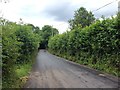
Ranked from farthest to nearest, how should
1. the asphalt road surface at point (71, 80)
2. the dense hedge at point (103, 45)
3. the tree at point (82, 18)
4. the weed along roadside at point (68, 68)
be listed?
the tree at point (82, 18), the dense hedge at point (103, 45), the asphalt road surface at point (71, 80), the weed along roadside at point (68, 68)

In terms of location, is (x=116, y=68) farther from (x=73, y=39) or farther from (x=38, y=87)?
(x=73, y=39)

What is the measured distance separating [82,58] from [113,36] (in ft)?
29.0

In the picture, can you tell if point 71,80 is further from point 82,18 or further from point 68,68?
point 82,18

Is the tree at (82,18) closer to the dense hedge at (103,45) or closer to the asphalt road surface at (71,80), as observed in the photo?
the dense hedge at (103,45)

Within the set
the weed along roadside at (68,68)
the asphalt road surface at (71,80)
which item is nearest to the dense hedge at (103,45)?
the weed along roadside at (68,68)

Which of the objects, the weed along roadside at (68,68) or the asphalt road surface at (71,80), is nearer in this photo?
the weed along roadside at (68,68)

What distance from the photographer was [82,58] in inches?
973

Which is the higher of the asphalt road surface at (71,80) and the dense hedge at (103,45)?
the dense hedge at (103,45)

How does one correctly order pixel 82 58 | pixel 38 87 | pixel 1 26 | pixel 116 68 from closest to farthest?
pixel 1 26
pixel 38 87
pixel 116 68
pixel 82 58

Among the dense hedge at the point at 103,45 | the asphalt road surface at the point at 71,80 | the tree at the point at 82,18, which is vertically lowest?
the asphalt road surface at the point at 71,80

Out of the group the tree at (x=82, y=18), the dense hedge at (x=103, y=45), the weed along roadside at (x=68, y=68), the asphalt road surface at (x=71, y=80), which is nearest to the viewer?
the weed along roadside at (x=68, y=68)

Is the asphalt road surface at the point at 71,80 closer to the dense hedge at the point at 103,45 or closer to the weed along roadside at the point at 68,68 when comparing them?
the weed along roadside at the point at 68,68

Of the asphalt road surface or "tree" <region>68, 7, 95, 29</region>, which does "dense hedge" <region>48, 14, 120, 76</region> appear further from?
"tree" <region>68, 7, 95, 29</region>

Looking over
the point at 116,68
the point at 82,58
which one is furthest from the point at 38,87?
the point at 82,58
